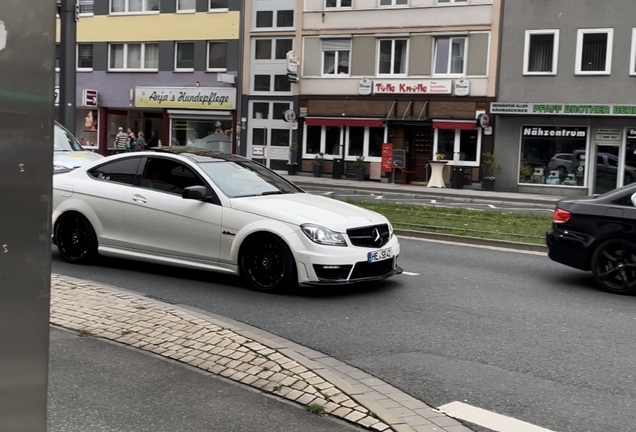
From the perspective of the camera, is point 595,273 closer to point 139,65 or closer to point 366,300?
point 366,300

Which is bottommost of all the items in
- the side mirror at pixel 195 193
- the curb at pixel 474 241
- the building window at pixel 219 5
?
the curb at pixel 474 241

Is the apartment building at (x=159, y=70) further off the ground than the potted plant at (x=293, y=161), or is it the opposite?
the apartment building at (x=159, y=70)

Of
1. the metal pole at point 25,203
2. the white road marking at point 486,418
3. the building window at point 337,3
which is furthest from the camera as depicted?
the building window at point 337,3

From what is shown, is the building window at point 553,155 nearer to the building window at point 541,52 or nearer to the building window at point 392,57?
the building window at point 541,52

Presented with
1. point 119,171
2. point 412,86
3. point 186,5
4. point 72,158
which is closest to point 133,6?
point 186,5

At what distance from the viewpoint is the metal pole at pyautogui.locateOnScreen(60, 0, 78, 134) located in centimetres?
1470

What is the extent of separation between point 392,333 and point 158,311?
2.11m

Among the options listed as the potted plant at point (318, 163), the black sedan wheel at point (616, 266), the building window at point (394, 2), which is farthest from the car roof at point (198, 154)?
the building window at point (394, 2)

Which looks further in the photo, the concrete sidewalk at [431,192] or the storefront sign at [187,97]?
the storefront sign at [187,97]

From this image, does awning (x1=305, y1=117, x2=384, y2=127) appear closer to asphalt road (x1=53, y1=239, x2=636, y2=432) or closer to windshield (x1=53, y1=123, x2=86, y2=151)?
windshield (x1=53, y1=123, x2=86, y2=151)

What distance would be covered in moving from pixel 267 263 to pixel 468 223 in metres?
8.20

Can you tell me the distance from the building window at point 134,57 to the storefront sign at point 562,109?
60.5 feet

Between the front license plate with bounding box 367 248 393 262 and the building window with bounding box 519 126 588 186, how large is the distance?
24349 mm

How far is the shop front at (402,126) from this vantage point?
107 ft
